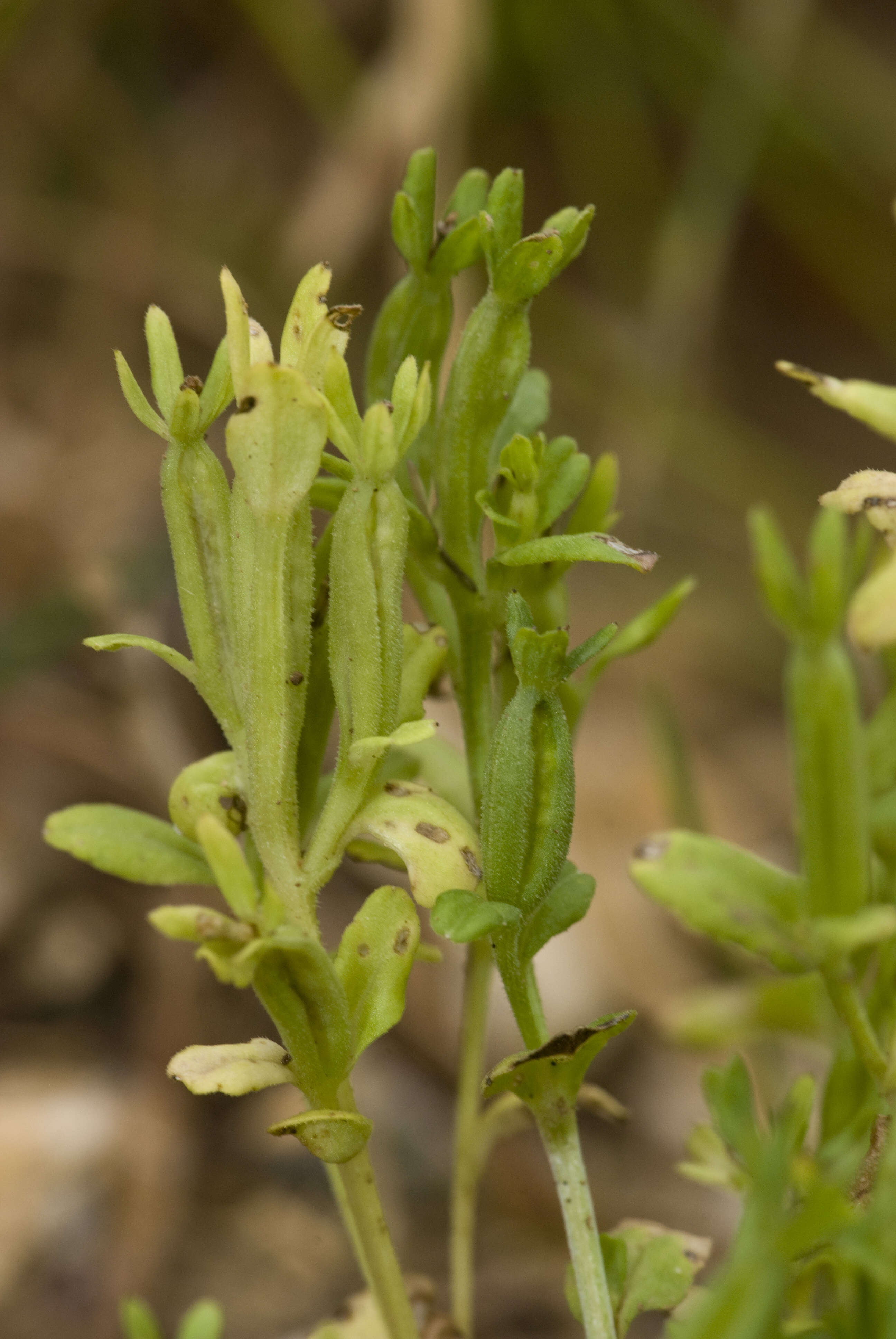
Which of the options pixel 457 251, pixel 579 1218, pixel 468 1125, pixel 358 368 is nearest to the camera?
pixel 579 1218

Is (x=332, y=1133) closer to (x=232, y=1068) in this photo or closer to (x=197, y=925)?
(x=232, y=1068)

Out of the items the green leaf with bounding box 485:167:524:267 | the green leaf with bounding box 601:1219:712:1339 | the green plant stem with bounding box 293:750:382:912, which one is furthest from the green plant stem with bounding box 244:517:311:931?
the green leaf with bounding box 601:1219:712:1339

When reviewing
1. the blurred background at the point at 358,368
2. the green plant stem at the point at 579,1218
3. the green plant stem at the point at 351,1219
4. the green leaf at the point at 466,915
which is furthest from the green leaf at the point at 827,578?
the blurred background at the point at 358,368

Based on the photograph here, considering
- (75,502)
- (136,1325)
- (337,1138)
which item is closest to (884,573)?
(337,1138)

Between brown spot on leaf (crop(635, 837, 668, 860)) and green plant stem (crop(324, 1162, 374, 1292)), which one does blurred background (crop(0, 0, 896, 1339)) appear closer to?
green plant stem (crop(324, 1162, 374, 1292))

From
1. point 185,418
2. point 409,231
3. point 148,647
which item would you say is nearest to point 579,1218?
point 148,647
